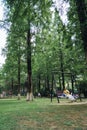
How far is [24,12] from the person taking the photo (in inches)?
465

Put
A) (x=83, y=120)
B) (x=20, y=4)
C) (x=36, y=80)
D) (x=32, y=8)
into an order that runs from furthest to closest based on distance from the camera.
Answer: (x=36, y=80) < (x=32, y=8) < (x=20, y=4) < (x=83, y=120)

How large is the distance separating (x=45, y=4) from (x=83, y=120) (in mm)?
5637

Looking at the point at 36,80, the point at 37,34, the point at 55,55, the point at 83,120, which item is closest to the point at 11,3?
the point at 83,120

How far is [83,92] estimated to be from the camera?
113ft

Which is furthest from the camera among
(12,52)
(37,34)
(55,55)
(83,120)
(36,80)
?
(36,80)

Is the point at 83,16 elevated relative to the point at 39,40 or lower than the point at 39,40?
lower

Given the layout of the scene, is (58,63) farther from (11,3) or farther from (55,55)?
(11,3)

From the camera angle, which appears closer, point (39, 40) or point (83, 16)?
point (83, 16)

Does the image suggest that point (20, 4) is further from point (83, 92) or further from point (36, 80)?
point (36, 80)

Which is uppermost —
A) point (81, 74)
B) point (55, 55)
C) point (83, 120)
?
point (55, 55)

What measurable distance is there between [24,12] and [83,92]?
24315 mm

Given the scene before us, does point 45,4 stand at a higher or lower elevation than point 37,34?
lower

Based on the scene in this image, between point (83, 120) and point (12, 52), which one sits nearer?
point (83, 120)

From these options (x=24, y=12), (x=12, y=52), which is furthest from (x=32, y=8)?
(x=12, y=52)
